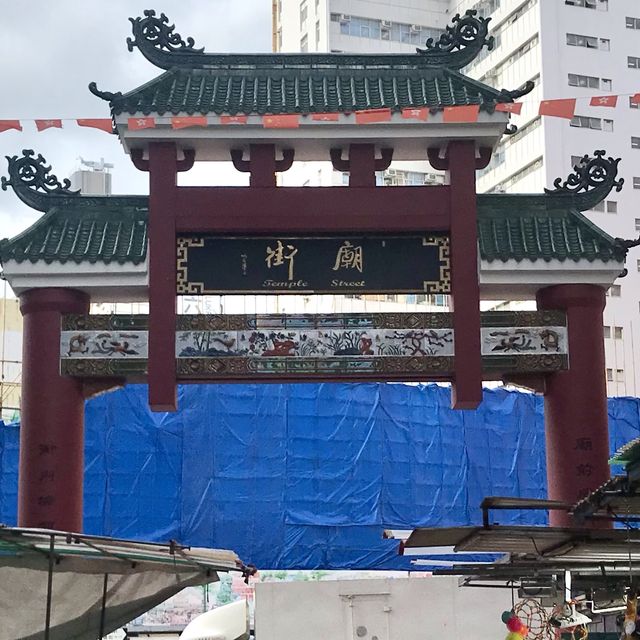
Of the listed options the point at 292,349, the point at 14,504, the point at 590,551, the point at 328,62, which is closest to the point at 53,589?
the point at 590,551

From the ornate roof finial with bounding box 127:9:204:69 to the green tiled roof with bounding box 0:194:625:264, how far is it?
6.62 ft

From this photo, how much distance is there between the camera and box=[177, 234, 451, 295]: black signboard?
55.4 ft

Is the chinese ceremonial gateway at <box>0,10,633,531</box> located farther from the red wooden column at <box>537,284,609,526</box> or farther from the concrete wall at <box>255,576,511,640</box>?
the concrete wall at <box>255,576,511,640</box>

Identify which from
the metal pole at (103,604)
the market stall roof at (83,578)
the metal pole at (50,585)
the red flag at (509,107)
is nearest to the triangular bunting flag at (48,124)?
the red flag at (509,107)

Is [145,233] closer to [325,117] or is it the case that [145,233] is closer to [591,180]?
[325,117]

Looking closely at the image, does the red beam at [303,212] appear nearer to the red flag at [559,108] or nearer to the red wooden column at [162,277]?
the red wooden column at [162,277]

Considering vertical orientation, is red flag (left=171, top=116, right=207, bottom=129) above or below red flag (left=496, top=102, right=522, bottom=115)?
below

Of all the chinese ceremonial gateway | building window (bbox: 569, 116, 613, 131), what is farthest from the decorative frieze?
building window (bbox: 569, 116, 613, 131)

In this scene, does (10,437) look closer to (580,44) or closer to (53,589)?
(53,589)

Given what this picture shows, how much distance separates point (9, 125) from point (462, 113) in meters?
5.63

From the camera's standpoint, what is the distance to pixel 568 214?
17812 mm

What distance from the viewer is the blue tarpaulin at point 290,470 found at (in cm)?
2753

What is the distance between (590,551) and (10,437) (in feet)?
61.9

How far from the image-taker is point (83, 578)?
848cm
